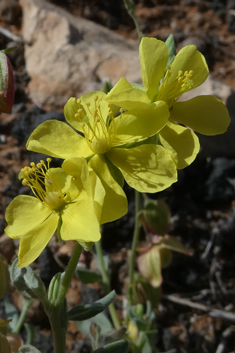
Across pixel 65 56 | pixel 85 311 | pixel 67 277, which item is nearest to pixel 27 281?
pixel 67 277

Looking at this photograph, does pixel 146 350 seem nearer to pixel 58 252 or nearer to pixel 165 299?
pixel 165 299

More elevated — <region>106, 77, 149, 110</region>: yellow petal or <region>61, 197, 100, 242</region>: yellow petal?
<region>106, 77, 149, 110</region>: yellow petal

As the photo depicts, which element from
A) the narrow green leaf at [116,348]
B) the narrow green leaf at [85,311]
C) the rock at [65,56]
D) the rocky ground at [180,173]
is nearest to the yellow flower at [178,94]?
the narrow green leaf at [85,311]

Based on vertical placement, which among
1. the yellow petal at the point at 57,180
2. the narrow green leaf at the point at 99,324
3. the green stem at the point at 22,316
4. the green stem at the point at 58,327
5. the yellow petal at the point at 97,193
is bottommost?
the narrow green leaf at the point at 99,324

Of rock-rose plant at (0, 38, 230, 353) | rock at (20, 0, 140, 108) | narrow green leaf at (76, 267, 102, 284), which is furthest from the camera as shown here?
rock at (20, 0, 140, 108)

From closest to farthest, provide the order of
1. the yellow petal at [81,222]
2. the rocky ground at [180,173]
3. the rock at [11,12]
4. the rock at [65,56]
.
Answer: the yellow petal at [81,222]
the rocky ground at [180,173]
the rock at [65,56]
the rock at [11,12]

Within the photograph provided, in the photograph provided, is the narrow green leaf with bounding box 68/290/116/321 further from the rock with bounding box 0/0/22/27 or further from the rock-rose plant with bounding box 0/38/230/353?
the rock with bounding box 0/0/22/27

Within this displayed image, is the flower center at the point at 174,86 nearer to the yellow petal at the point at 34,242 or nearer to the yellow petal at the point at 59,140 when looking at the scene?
the yellow petal at the point at 59,140

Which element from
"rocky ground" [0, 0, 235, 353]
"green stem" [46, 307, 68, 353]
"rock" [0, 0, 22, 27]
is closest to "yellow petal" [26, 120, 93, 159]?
"green stem" [46, 307, 68, 353]
